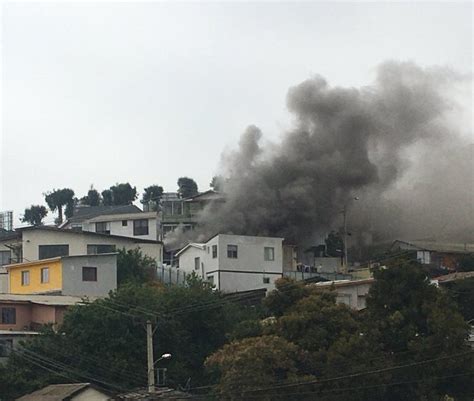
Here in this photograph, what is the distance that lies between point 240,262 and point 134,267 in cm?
676

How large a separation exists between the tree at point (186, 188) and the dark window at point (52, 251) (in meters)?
31.5

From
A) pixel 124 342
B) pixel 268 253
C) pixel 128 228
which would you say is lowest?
pixel 124 342

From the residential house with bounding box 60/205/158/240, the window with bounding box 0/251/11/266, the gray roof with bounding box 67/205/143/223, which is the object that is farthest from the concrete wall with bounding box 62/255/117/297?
the gray roof with bounding box 67/205/143/223

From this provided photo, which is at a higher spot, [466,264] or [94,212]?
[94,212]

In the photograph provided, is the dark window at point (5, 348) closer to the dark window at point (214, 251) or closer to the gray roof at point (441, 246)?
the dark window at point (214, 251)

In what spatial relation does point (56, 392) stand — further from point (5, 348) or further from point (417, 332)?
point (417, 332)

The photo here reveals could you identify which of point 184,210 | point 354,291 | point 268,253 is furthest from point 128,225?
point 354,291

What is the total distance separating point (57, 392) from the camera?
48938 millimetres

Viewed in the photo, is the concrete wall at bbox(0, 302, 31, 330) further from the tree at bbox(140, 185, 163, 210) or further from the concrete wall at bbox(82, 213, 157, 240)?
the tree at bbox(140, 185, 163, 210)

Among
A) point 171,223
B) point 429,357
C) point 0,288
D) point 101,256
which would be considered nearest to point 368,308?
point 429,357

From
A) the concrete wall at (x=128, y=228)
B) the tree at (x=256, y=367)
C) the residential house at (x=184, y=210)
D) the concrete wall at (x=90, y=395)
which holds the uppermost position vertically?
the residential house at (x=184, y=210)

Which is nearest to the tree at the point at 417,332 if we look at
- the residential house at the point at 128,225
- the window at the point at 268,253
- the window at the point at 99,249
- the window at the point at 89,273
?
the window at the point at 89,273

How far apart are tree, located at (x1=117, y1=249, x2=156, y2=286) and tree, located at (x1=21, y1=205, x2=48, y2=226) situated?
47052 mm

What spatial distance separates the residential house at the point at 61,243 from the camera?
252 ft
